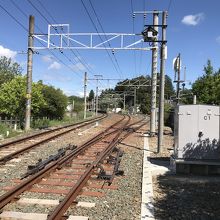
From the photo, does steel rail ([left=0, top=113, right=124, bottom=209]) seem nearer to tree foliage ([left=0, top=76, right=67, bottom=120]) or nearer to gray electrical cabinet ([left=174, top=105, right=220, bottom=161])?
gray electrical cabinet ([left=174, top=105, right=220, bottom=161])

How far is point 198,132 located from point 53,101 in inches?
1507

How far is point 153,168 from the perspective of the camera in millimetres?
12422

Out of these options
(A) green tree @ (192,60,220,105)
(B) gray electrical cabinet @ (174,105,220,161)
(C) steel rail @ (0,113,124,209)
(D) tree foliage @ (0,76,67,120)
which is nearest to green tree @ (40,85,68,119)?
(D) tree foliage @ (0,76,67,120)

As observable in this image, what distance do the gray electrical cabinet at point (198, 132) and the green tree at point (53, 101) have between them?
36.9 metres

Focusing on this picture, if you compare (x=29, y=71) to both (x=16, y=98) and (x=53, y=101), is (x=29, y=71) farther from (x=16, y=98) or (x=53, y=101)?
(x=53, y=101)

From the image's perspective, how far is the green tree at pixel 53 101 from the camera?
4831 cm

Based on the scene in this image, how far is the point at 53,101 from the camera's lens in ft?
161

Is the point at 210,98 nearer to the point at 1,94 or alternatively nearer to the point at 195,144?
the point at 1,94

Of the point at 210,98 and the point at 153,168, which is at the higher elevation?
the point at 210,98

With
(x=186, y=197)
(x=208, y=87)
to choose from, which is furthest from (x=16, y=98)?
(x=186, y=197)

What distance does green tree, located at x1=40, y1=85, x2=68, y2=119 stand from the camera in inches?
1902

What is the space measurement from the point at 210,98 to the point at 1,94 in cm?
1782

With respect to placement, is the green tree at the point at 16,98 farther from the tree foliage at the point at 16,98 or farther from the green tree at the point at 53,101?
the green tree at the point at 53,101

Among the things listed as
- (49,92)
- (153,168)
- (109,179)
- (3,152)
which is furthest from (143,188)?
(49,92)
